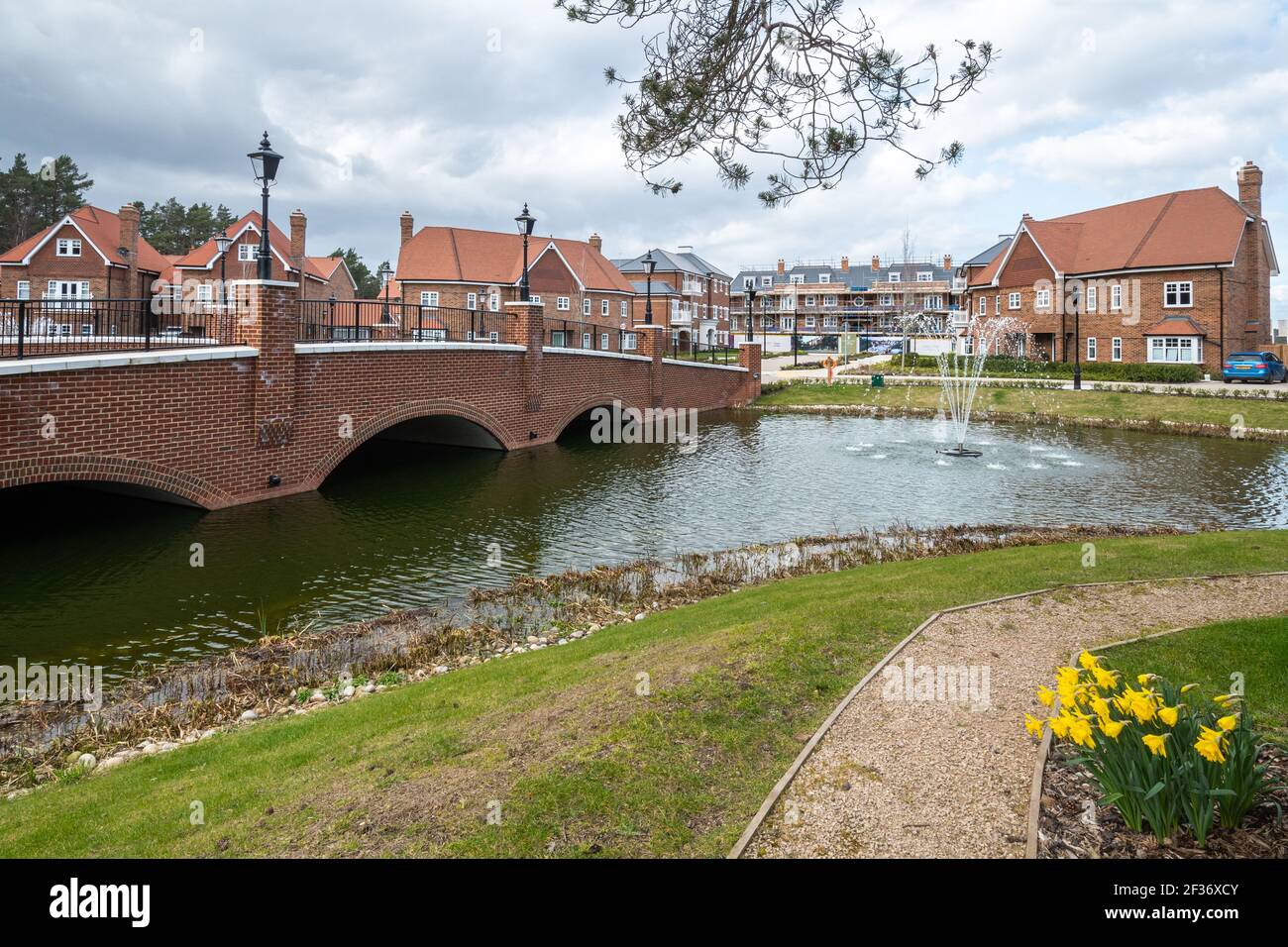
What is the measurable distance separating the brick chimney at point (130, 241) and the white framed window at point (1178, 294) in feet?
198

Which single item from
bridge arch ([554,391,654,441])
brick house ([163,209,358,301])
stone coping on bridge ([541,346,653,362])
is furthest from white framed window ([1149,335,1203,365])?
brick house ([163,209,358,301])

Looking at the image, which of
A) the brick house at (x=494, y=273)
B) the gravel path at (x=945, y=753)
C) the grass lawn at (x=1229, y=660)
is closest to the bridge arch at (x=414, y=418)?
the gravel path at (x=945, y=753)

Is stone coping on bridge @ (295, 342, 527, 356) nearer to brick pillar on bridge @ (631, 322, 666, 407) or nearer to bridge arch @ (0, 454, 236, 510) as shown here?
bridge arch @ (0, 454, 236, 510)

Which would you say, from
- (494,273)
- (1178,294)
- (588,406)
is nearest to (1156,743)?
(588,406)

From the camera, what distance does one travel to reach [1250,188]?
46.7 m

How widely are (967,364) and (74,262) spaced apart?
56206 millimetres

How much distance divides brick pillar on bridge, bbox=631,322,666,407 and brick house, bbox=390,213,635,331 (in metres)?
22.2

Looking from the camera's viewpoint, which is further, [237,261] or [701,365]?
[237,261]

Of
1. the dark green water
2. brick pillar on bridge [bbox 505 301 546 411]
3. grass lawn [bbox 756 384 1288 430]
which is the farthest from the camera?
grass lawn [bbox 756 384 1288 430]

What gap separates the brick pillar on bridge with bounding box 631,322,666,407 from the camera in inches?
1374

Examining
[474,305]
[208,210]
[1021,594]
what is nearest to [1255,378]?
[1021,594]

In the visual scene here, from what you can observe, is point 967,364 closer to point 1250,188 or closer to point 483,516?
point 1250,188
